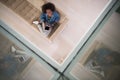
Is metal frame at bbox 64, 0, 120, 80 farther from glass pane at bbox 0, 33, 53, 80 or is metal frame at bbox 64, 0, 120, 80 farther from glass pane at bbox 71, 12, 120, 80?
glass pane at bbox 0, 33, 53, 80

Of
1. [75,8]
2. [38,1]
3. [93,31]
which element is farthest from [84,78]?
[38,1]

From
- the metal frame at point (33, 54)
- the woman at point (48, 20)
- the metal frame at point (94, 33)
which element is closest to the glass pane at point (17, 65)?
the metal frame at point (33, 54)

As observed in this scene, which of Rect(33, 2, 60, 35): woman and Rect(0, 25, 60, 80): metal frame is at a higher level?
Rect(0, 25, 60, 80): metal frame

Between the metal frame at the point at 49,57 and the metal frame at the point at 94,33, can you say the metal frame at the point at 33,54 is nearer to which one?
the metal frame at the point at 49,57

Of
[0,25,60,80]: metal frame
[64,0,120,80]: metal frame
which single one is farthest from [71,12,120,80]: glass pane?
[0,25,60,80]: metal frame

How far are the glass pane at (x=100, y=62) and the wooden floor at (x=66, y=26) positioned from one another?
1419 millimetres

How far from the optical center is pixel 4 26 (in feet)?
5.90

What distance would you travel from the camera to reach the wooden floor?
3.49 metres

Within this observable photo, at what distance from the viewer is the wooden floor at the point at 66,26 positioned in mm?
3490

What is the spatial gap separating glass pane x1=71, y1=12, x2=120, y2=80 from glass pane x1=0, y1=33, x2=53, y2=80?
336mm

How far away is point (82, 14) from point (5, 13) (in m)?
1.31

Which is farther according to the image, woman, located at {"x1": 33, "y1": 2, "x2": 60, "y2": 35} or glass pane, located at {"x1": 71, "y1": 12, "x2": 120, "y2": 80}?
woman, located at {"x1": 33, "y1": 2, "x2": 60, "y2": 35}

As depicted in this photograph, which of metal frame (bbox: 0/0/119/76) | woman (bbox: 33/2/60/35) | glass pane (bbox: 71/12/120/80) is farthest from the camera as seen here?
woman (bbox: 33/2/60/35)

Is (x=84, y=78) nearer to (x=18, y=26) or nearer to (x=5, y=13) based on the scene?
(x=18, y=26)
